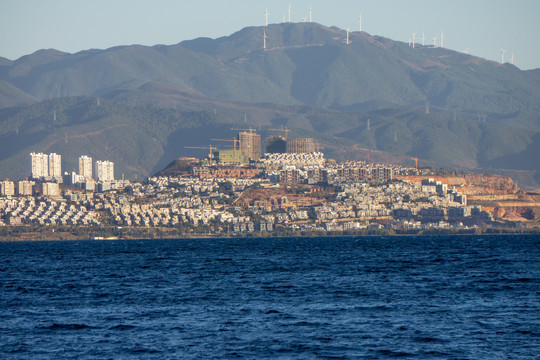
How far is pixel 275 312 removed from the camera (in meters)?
78.5

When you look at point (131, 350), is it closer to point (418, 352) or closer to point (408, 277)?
point (418, 352)

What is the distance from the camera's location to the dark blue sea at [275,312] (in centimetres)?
6306

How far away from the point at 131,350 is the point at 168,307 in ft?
65.4

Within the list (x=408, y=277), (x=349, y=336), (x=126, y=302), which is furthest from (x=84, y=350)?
(x=408, y=277)

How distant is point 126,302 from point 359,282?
27937 millimetres

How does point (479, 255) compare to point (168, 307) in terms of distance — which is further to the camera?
point (479, 255)

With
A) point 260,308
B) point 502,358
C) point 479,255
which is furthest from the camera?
point 479,255

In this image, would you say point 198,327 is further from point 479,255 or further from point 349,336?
→ point 479,255

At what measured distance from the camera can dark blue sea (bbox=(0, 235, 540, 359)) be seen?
63.1 meters

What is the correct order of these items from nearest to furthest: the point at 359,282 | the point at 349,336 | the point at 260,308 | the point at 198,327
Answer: the point at 349,336 < the point at 198,327 < the point at 260,308 < the point at 359,282

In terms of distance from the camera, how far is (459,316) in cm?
7519

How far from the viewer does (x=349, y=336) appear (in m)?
66.9

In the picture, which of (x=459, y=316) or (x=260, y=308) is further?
(x=260, y=308)

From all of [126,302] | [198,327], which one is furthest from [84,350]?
[126,302]
